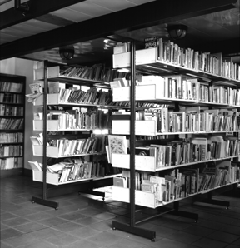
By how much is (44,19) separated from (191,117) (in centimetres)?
226

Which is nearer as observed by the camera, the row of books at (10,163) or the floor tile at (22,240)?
the floor tile at (22,240)

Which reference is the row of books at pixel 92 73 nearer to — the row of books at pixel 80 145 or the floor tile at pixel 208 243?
the row of books at pixel 80 145

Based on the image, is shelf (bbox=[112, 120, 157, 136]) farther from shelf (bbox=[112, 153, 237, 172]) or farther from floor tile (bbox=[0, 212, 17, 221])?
floor tile (bbox=[0, 212, 17, 221])

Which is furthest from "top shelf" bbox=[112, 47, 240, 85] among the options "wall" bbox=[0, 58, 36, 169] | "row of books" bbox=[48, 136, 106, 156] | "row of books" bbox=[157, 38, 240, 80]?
"wall" bbox=[0, 58, 36, 169]

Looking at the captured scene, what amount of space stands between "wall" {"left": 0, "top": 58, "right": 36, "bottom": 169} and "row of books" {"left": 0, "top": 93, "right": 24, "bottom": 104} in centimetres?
21

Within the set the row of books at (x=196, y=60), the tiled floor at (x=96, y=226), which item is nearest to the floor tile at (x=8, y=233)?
the tiled floor at (x=96, y=226)

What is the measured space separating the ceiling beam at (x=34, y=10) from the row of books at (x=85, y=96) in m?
1.67

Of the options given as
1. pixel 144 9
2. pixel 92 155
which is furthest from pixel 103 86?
pixel 144 9

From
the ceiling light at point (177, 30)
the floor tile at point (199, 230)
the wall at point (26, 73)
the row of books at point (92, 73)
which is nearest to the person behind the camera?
the floor tile at point (199, 230)

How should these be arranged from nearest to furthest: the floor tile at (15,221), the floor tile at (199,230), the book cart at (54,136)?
1. the floor tile at (199,230)
2. the floor tile at (15,221)
3. the book cart at (54,136)

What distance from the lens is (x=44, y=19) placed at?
378 centimetres

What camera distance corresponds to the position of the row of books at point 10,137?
738cm

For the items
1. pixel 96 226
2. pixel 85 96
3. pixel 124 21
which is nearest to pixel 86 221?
pixel 96 226

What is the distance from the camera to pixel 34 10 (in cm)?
308
